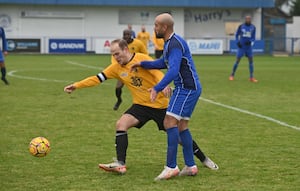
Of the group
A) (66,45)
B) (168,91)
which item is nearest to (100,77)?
(168,91)

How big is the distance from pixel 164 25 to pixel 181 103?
85cm

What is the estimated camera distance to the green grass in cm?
664

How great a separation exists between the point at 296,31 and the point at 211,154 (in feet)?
153

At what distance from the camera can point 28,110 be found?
1261 cm

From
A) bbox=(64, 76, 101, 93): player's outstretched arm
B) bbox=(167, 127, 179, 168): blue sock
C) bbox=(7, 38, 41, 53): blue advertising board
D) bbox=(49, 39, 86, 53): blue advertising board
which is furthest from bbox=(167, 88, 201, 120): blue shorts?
bbox=(49, 39, 86, 53): blue advertising board

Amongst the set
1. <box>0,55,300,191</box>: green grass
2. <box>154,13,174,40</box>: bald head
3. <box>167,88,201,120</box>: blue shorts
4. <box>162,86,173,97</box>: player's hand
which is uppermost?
<box>154,13,174,40</box>: bald head

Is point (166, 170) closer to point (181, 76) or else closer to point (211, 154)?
point (181, 76)

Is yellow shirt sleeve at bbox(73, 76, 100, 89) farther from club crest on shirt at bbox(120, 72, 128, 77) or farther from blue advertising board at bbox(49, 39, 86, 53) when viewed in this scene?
blue advertising board at bbox(49, 39, 86, 53)

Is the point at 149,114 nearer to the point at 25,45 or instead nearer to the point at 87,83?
the point at 87,83

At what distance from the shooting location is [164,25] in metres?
6.69

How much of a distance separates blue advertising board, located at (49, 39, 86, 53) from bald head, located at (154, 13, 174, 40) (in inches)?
1525

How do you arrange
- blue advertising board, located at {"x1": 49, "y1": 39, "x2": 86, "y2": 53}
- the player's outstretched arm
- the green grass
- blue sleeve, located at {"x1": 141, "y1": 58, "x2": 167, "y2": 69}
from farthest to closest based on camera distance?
blue advertising board, located at {"x1": 49, "y1": 39, "x2": 86, "y2": 53}, the player's outstretched arm, blue sleeve, located at {"x1": 141, "y1": 58, "x2": 167, "y2": 69}, the green grass

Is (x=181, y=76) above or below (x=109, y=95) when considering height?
above

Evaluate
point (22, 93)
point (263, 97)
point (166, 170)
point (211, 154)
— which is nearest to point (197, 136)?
point (211, 154)
